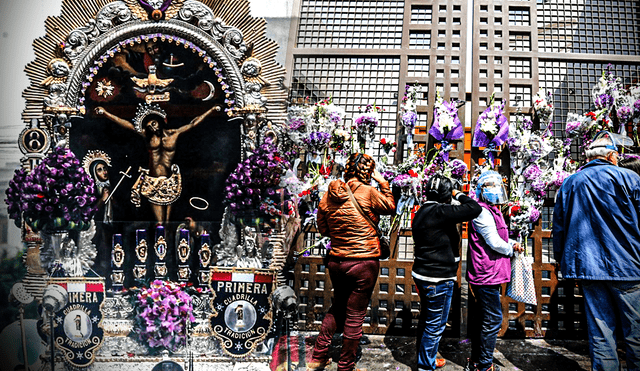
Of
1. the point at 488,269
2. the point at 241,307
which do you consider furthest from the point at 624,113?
the point at 241,307

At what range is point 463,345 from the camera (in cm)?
449

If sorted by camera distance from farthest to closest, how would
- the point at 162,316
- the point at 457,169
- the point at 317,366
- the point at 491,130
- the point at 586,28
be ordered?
the point at 586,28
the point at 491,130
the point at 457,169
the point at 162,316
the point at 317,366

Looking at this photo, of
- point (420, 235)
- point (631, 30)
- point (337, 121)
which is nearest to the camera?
point (420, 235)

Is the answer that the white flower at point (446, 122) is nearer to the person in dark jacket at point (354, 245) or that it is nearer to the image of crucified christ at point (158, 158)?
the person in dark jacket at point (354, 245)

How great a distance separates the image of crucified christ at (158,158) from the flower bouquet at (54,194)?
0.44m

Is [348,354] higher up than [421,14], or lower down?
lower down

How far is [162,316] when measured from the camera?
4305 mm

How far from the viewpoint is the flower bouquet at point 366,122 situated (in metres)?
4.66

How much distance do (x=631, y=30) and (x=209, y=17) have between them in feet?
13.7

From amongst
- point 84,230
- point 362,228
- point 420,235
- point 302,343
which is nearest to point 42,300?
point 84,230

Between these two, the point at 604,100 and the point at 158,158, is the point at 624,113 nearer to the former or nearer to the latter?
the point at 604,100

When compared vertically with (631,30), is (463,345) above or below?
below

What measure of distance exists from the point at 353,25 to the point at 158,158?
7.63 feet

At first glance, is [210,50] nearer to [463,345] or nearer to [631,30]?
[463,345]
